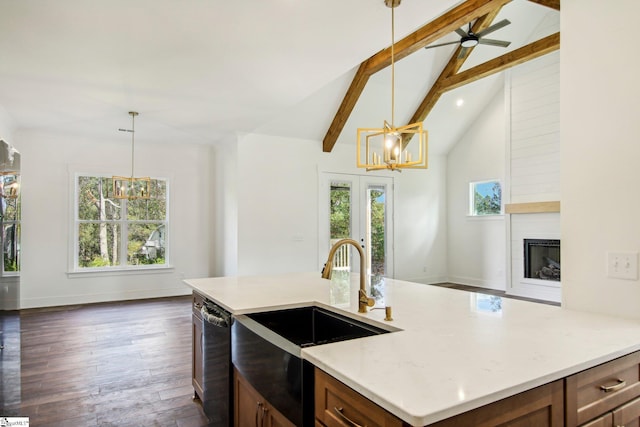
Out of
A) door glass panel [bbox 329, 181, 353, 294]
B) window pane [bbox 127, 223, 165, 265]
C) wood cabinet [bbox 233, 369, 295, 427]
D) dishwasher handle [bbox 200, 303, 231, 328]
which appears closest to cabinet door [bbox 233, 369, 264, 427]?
wood cabinet [bbox 233, 369, 295, 427]

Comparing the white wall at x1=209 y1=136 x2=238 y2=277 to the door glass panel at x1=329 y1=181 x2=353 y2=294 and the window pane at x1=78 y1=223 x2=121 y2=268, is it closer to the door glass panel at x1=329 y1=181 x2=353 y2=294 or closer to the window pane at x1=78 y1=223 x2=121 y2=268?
the window pane at x1=78 y1=223 x2=121 y2=268

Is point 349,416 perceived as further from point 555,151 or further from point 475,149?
point 475,149

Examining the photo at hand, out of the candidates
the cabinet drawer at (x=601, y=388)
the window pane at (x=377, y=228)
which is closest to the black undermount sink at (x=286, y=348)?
the cabinet drawer at (x=601, y=388)

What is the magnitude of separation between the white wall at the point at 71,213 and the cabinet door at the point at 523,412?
6809 millimetres

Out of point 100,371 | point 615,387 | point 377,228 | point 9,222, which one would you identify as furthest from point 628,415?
point 377,228

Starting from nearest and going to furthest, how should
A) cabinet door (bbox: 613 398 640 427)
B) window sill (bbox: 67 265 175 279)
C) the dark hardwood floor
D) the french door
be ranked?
cabinet door (bbox: 613 398 640 427) < the dark hardwood floor < window sill (bbox: 67 265 175 279) < the french door

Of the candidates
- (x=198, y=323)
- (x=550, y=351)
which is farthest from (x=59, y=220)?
(x=550, y=351)

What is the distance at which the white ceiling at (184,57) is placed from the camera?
2.68 m

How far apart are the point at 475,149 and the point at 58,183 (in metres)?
7.52

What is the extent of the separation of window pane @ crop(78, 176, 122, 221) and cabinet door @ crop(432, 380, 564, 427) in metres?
7.04

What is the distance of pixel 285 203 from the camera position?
22.3 ft

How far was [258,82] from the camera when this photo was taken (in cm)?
402

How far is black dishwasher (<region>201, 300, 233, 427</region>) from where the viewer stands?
2.04m

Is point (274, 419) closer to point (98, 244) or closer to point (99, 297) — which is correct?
point (99, 297)
